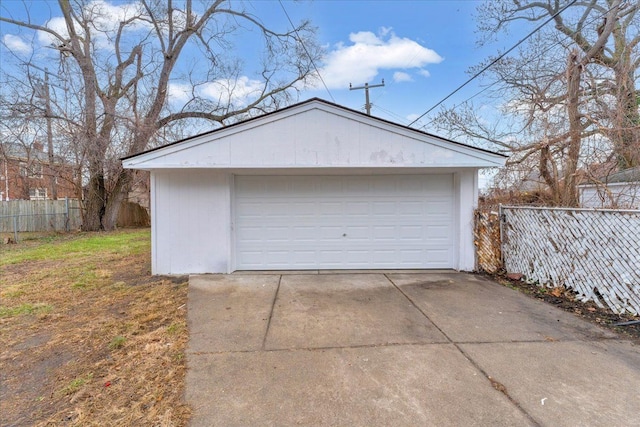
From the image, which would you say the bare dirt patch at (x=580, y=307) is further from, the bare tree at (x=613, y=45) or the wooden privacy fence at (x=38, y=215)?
the wooden privacy fence at (x=38, y=215)

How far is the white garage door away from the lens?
684 centimetres

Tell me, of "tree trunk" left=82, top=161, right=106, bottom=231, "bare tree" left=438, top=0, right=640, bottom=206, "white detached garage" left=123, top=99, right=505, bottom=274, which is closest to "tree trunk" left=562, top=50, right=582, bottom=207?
"bare tree" left=438, top=0, right=640, bottom=206

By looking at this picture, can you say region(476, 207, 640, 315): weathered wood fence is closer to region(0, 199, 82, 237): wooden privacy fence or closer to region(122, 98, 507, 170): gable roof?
region(122, 98, 507, 170): gable roof

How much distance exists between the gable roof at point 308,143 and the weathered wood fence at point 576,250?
1349mm

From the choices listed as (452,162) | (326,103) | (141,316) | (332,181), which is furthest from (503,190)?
(141,316)

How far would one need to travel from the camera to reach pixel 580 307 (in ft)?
14.7

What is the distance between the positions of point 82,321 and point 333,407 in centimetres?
368

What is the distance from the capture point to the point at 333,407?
241 cm

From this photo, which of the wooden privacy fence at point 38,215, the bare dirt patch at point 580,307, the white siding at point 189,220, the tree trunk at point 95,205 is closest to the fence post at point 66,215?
the wooden privacy fence at point 38,215

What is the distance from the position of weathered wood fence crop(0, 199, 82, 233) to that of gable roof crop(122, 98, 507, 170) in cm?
1305

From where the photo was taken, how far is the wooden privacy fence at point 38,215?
1456cm

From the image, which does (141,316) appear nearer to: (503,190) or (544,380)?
(544,380)

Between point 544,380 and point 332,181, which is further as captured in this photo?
point 332,181

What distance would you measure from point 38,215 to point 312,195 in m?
15.2
